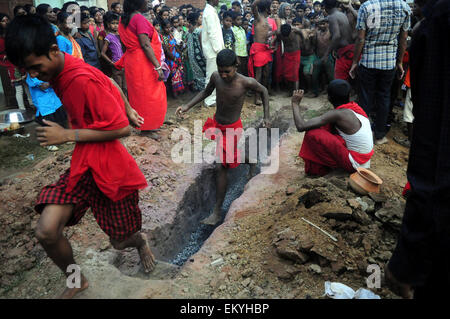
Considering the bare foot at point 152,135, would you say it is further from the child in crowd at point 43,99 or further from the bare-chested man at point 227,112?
the child in crowd at point 43,99

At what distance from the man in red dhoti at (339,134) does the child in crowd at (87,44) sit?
3.89 metres

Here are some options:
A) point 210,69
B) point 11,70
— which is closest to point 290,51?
point 210,69

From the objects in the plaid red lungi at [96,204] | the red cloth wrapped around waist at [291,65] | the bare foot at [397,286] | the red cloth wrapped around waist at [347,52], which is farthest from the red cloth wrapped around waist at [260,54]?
the bare foot at [397,286]

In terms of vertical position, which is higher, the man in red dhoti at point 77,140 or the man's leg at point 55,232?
the man in red dhoti at point 77,140

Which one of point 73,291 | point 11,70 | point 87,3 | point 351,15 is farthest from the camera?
point 87,3

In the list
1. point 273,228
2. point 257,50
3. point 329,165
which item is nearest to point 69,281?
point 273,228

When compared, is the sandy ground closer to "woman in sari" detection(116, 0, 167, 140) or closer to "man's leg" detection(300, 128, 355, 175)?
"man's leg" detection(300, 128, 355, 175)

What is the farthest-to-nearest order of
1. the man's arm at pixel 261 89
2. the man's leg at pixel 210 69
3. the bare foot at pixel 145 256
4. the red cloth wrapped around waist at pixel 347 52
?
1. the man's leg at pixel 210 69
2. the red cloth wrapped around waist at pixel 347 52
3. the man's arm at pixel 261 89
4. the bare foot at pixel 145 256

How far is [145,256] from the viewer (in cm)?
272

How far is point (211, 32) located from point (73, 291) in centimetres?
528

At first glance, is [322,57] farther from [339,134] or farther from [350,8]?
[339,134]

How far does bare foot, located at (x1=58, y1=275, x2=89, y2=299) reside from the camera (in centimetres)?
222

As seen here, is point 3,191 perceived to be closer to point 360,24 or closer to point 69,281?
point 69,281

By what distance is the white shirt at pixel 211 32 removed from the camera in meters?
6.23
